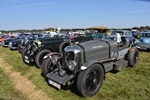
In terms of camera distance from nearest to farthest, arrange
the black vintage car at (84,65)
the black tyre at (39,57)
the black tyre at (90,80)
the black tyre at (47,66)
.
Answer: the black tyre at (90,80)
the black vintage car at (84,65)
the black tyre at (47,66)
the black tyre at (39,57)

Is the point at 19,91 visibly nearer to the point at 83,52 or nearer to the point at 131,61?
the point at 83,52

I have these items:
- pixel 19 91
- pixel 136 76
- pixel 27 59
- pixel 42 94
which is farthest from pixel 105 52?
pixel 27 59

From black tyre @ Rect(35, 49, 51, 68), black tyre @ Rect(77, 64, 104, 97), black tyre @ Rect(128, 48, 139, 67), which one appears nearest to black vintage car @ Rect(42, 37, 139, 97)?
black tyre @ Rect(77, 64, 104, 97)

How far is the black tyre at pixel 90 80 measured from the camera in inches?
145

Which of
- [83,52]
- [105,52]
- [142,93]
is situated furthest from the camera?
[105,52]

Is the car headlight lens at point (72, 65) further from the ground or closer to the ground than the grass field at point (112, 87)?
further from the ground

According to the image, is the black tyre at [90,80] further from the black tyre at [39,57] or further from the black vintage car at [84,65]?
the black tyre at [39,57]

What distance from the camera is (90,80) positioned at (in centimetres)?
403

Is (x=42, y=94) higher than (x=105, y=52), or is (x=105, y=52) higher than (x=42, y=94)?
(x=105, y=52)

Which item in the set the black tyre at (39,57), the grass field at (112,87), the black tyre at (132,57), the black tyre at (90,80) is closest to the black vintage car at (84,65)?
the black tyre at (90,80)

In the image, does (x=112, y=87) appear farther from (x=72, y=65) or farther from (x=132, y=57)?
(x=132, y=57)

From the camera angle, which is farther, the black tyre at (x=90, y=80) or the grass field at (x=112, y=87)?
the grass field at (x=112, y=87)

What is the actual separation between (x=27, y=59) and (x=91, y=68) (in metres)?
4.20

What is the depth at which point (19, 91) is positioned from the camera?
4352 mm
